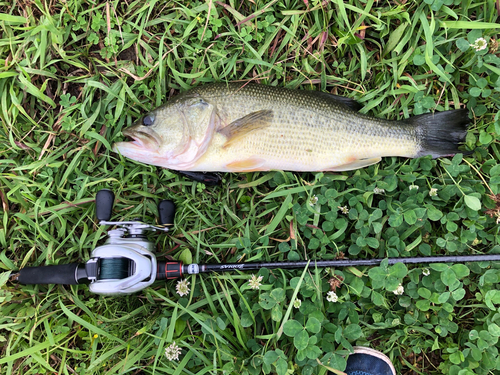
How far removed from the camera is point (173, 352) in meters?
2.33

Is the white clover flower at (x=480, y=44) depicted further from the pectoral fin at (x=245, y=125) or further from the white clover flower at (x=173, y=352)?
the white clover flower at (x=173, y=352)

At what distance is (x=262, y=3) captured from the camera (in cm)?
267

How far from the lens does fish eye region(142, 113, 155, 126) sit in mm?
2467

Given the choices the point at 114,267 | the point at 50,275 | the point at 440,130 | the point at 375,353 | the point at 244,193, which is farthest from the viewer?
the point at 244,193

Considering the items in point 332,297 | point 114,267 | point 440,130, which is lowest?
point 332,297

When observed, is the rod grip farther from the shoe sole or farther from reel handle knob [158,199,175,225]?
the shoe sole

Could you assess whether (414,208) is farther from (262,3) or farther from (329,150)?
(262,3)

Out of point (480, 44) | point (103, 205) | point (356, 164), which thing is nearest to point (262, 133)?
point (356, 164)

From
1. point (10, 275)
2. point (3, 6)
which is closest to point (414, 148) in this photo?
point (10, 275)

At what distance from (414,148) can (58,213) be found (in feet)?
9.66

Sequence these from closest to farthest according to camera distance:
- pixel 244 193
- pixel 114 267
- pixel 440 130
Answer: pixel 114 267, pixel 440 130, pixel 244 193

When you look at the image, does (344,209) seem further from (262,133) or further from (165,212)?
(165,212)

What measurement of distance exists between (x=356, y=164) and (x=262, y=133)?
79cm

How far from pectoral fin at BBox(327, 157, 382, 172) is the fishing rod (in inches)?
28.2
